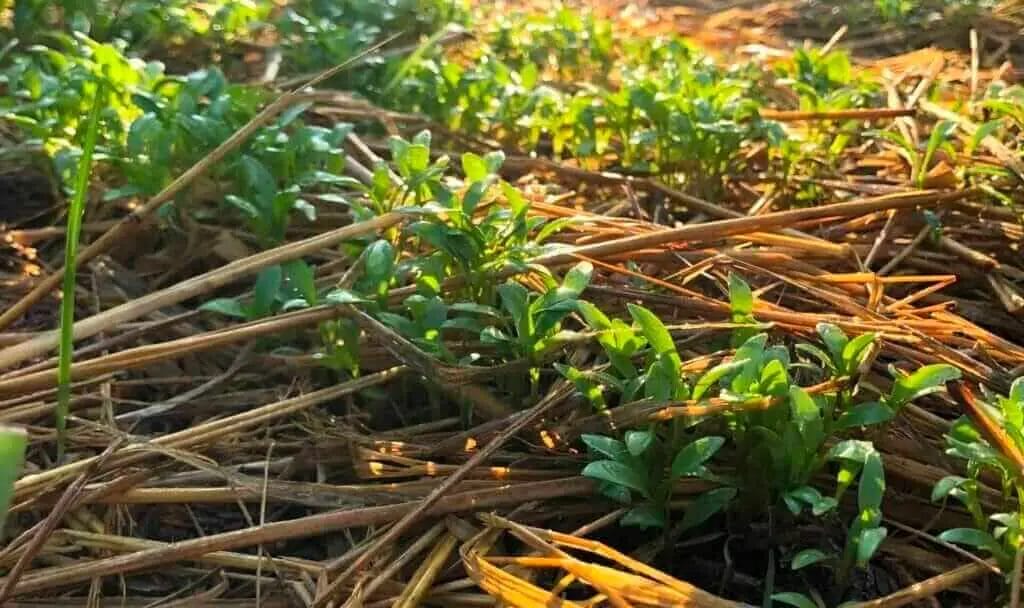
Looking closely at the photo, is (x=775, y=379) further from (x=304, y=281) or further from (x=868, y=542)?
(x=304, y=281)

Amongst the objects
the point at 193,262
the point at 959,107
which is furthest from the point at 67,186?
the point at 959,107

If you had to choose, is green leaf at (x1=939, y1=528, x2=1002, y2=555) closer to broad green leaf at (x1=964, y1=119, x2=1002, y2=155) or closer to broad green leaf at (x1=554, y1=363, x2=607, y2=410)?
broad green leaf at (x1=554, y1=363, x2=607, y2=410)

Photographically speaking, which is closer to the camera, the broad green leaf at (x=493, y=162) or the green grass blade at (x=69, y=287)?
the green grass blade at (x=69, y=287)

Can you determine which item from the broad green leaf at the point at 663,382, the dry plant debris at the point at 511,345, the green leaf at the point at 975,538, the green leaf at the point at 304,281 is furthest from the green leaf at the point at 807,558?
the green leaf at the point at 304,281

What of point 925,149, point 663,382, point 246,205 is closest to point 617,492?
point 663,382

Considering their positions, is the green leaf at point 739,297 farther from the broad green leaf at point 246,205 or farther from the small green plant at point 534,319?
the broad green leaf at point 246,205

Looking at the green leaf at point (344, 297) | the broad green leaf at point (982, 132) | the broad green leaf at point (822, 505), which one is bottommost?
the broad green leaf at point (822, 505)

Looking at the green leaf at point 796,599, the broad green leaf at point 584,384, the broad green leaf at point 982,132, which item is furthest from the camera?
the broad green leaf at point 982,132
